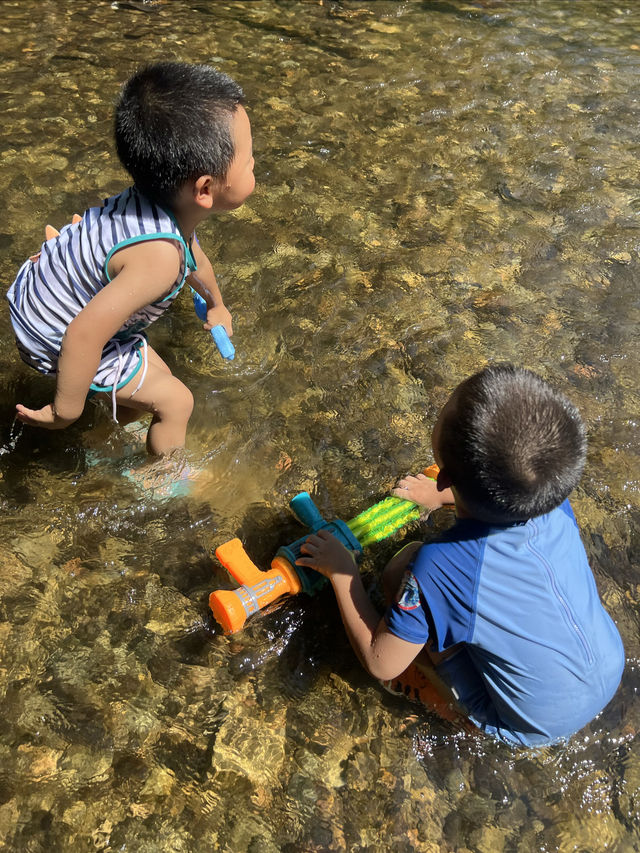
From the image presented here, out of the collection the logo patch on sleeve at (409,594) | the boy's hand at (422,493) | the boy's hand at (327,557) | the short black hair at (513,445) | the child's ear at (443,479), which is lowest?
the boy's hand at (422,493)

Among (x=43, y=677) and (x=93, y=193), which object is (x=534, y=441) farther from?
(x=93, y=193)

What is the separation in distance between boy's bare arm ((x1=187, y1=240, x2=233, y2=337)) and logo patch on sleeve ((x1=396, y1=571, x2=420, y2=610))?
50.3 inches

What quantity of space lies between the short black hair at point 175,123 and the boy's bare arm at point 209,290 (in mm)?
467

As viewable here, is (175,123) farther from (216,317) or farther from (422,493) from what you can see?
(422,493)

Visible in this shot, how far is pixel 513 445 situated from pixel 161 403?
121 centimetres

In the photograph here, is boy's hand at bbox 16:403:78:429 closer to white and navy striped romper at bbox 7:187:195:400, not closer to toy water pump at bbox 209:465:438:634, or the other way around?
white and navy striped romper at bbox 7:187:195:400

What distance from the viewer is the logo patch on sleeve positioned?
164cm

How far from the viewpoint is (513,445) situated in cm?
144

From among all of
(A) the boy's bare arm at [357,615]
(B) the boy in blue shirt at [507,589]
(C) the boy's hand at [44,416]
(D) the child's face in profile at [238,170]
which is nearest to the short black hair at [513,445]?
(B) the boy in blue shirt at [507,589]

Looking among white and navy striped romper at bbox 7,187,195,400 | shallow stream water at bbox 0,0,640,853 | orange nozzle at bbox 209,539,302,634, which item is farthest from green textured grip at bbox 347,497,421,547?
white and navy striped romper at bbox 7,187,195,400

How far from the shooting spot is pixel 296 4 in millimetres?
5008

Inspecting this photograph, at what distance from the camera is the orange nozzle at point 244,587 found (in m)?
1.90

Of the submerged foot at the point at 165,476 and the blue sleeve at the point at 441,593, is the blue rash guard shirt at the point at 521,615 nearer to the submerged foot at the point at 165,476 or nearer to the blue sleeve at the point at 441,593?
the blue sleeve at the point at 441,593

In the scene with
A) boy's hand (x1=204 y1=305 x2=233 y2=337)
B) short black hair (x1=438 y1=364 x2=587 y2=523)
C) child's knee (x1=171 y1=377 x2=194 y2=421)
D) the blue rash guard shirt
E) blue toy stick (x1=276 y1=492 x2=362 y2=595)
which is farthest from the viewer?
boy's hand (x1=204 y1=305 x2=233 y2=337)
